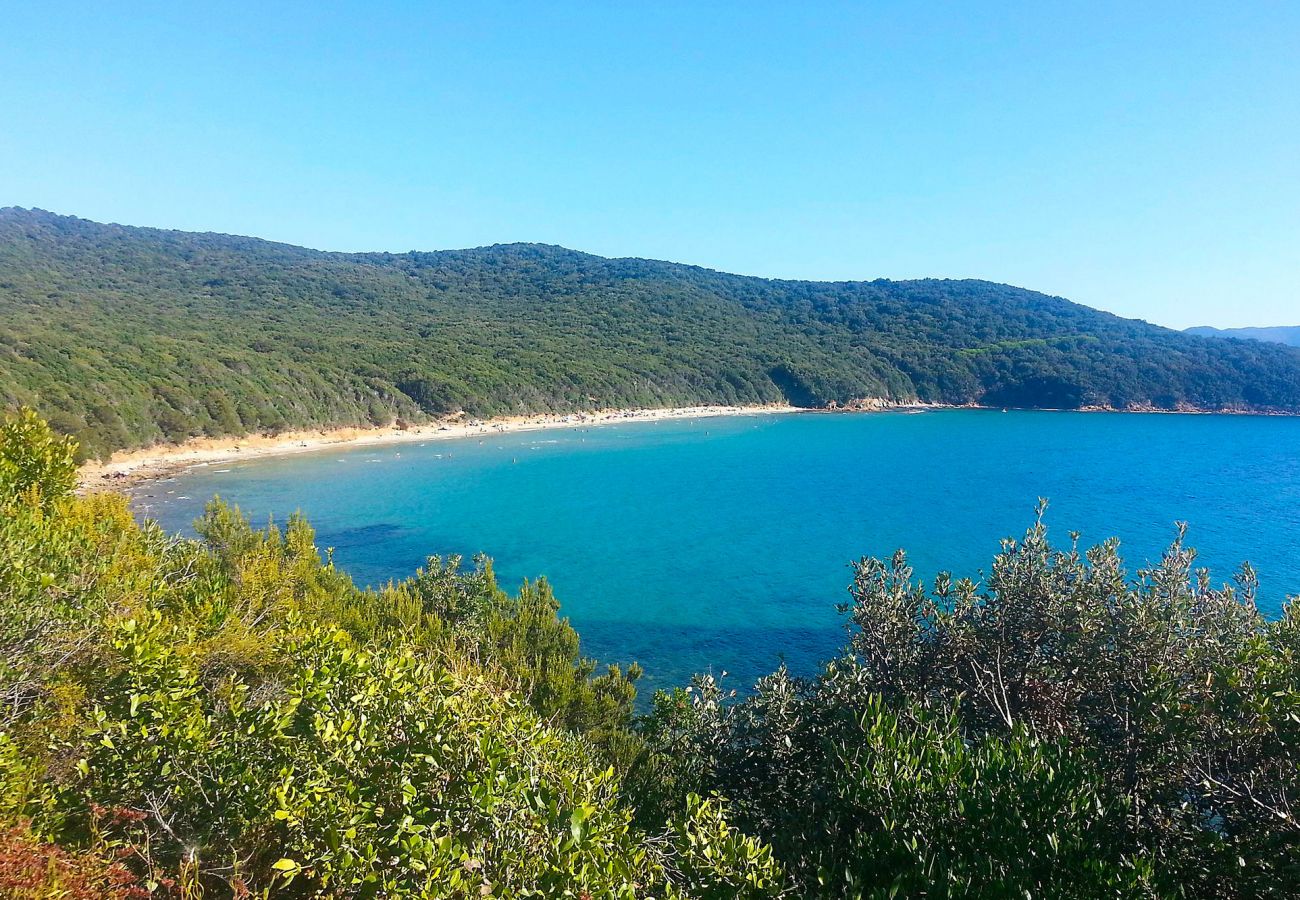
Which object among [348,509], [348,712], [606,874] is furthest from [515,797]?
[348,509]

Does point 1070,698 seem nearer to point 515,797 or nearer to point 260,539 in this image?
point 515,797

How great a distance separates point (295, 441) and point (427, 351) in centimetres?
3974

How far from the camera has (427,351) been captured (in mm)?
115375

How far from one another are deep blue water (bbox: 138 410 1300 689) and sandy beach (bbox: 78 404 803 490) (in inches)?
147

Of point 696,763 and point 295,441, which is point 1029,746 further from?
point 295,441

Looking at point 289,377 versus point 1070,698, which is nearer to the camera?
point 1070,698

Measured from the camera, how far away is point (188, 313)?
115 meters

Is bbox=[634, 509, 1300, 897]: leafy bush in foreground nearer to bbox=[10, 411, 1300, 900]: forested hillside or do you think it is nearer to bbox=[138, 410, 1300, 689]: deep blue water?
bbox=[10, 411, 1300, 900]: forested hillside

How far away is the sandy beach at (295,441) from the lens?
55562mm

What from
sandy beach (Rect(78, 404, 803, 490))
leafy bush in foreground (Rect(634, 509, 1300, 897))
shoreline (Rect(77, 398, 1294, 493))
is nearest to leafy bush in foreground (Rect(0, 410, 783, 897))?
leafy bush in foreground (Rect(634, 509, 1300, 897))

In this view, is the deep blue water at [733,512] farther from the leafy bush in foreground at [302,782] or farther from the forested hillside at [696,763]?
the leafy bush in foreground at [302,782]

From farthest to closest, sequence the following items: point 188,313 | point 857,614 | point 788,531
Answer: point 188,313 < point 788,531 < point 857,614

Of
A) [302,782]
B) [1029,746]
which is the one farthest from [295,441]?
[1029,746]

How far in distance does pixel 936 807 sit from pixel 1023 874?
1.16m
